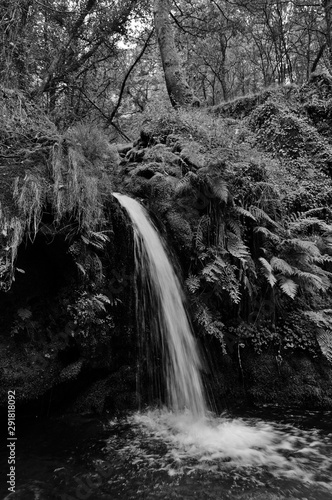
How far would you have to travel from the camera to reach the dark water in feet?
9.22

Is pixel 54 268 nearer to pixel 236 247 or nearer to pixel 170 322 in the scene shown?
pixel 170 322

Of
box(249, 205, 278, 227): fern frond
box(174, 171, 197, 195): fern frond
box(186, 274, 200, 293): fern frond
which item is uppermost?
box(174, 171, 197, 195): fern frond

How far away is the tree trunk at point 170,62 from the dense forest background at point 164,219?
90 centimetres

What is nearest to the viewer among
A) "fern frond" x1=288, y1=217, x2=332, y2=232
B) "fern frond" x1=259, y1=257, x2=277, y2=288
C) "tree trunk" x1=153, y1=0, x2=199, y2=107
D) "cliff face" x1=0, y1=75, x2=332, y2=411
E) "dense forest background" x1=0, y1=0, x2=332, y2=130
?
"cliff face" x1=0, y1=75, x2=332, y2=411

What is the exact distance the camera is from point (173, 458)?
3.34 meters

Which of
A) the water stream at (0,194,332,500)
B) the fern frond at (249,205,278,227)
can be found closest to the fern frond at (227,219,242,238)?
the fern frond at (249,205,278,227)

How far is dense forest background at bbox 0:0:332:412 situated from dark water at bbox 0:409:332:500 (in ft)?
2.17

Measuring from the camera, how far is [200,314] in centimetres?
465

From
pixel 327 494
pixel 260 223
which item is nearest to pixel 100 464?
pixel 327 494

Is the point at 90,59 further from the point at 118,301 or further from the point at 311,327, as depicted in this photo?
the point at 311,327

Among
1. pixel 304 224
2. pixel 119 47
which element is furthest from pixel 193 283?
pixel 119 47

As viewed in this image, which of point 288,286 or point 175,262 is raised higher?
point 175,262

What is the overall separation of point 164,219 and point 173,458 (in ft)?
11.4

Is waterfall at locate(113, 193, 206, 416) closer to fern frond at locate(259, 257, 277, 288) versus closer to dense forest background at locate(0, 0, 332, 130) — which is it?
fern frond at locate(259, 257, 277, 288)
